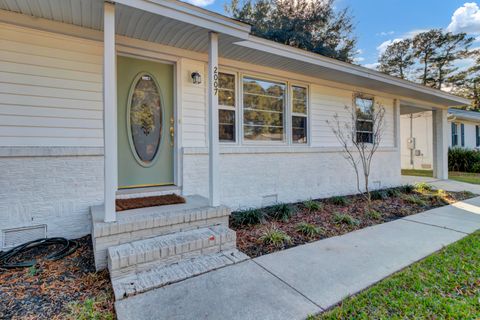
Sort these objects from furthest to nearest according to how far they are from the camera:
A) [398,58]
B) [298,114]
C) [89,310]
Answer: [398,58]
[298,114]
[89,310]

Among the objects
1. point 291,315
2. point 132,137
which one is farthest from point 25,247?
point 291,315

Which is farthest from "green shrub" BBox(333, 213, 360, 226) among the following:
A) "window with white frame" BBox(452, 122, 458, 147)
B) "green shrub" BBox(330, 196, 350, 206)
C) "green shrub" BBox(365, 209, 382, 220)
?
"window with white frame" BBox(452, 122, 458, 147)

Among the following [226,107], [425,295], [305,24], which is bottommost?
[425,295]

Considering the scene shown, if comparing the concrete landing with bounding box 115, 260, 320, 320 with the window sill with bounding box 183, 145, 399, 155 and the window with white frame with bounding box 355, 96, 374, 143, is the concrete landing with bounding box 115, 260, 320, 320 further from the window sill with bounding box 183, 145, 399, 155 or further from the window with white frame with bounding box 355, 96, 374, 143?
the window with white frame with bounding box 355, 96, 374, 143

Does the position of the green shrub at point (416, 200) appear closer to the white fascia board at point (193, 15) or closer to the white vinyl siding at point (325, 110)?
the white vinyl siding at point (325, 110)

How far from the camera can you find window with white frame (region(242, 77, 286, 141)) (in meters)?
5.14

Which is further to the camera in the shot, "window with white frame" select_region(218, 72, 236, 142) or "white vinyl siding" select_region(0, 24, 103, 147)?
"window with white frame" select_region(218, 72, 236, 142)

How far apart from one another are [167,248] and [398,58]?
28.3 m

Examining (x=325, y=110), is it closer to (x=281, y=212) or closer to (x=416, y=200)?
(x=416, y=200)

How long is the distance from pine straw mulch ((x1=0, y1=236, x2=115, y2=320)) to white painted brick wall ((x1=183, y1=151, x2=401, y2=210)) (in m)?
1.91

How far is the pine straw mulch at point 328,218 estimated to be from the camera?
133 inches

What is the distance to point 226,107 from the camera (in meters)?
4.84

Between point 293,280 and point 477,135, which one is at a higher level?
point 477,135

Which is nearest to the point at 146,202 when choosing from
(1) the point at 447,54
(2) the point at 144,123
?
(2) the point at 144,123
